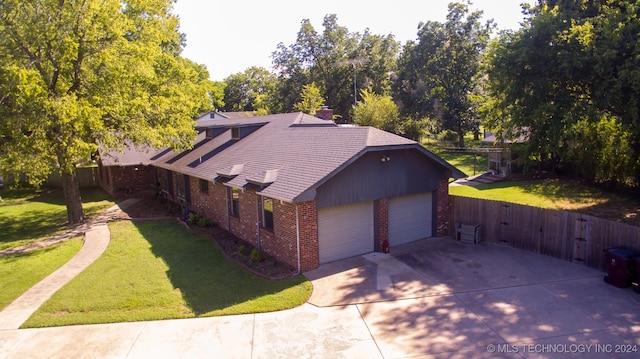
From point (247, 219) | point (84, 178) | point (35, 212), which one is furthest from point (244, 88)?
point (247, 219)

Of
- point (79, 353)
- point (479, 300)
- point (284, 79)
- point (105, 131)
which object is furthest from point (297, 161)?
point (284, 79)

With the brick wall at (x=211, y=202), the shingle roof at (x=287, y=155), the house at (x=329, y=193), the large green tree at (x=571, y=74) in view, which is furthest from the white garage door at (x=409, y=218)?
the brick wall at (x=211, y=202)

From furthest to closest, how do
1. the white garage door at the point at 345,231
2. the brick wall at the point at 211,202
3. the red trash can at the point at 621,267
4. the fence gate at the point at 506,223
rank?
the brick wall at the point at 211,202 → the fence gate at the point at 506,223 → the white garage door at the point at 345,231 → the red trash can at the point at 621,267

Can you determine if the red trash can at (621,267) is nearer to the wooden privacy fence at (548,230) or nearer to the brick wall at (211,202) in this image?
the wooden privacy fence at (548,230)

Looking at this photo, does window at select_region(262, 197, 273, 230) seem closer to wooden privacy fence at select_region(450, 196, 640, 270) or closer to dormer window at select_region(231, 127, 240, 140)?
wooden privacy fence at select_region(450, 196, 640, 270)

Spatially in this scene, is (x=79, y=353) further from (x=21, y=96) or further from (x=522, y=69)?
(x=522, y=69)

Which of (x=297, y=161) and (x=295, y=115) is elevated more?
(x=295, y=115)

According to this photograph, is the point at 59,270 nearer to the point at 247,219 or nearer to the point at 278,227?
the point at 247,219
